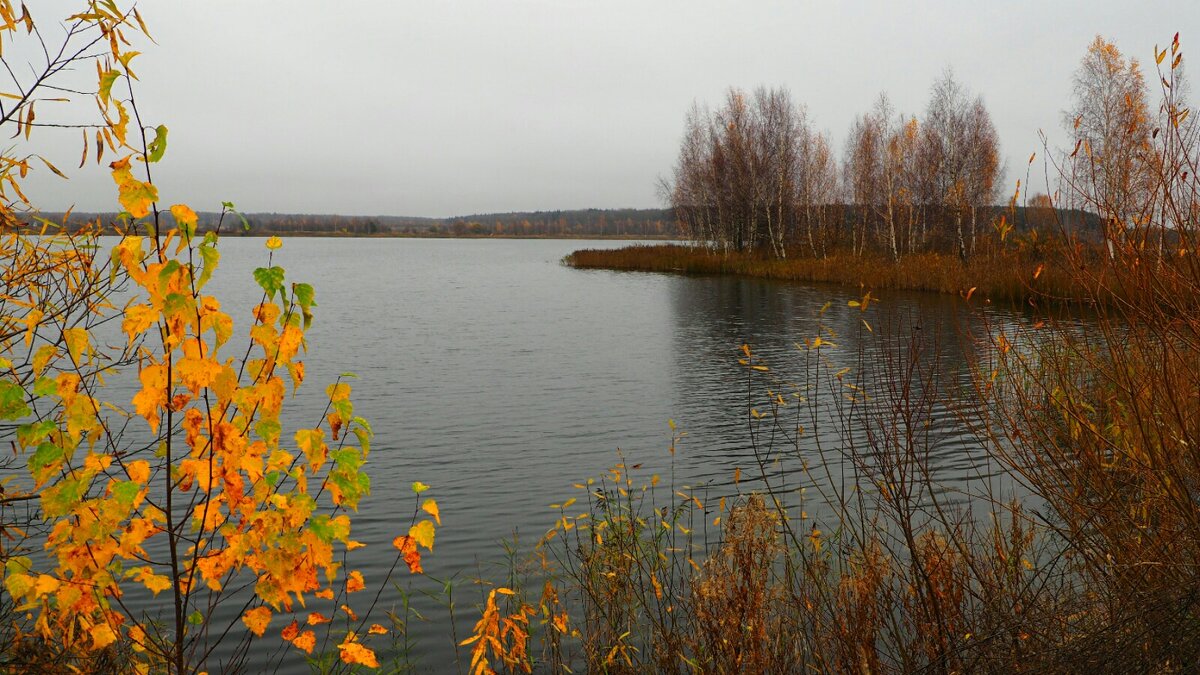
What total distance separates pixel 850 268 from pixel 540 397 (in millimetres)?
25545

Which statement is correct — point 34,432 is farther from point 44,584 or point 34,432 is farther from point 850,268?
point 850,268

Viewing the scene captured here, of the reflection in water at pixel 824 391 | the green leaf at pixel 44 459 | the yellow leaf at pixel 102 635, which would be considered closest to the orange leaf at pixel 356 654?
the yellow leaf at pixel 102 635

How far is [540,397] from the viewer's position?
14.6 meters

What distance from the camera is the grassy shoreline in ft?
81.3

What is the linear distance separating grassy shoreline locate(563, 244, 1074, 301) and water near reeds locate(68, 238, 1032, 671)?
5.61 feet

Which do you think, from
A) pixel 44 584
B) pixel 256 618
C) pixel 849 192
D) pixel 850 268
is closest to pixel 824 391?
pixel 256 618

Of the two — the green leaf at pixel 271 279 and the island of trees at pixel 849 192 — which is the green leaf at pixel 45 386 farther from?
the island of trees at pixel 849 192

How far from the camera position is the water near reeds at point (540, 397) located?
326 inches

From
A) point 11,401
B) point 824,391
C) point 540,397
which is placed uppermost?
point 11,401

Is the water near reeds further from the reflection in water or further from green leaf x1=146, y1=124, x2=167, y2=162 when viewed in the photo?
green leaf x1=146, y1=124, x2=167, y2=162

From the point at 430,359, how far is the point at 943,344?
12.3 meters

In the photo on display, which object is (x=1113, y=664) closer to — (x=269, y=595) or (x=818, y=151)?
(x=269, y=595)

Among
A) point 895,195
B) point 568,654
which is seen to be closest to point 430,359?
point 568,654

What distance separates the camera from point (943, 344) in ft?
63.4
